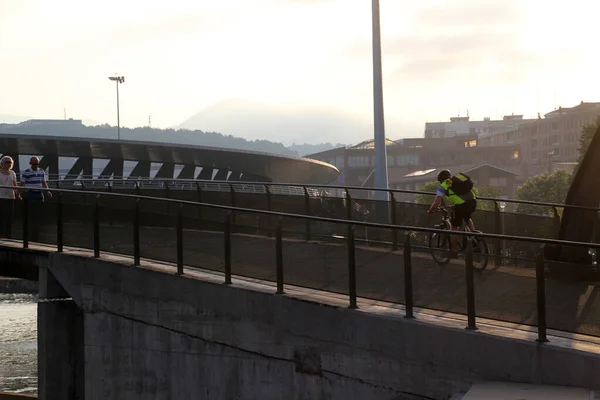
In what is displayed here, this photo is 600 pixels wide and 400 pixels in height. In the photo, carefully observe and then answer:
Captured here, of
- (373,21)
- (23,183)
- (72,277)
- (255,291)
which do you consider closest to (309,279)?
(255,291)

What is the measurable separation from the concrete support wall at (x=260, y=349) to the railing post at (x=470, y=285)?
0.30 metres

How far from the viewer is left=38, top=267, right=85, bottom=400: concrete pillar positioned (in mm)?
13844

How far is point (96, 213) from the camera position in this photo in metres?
14.6

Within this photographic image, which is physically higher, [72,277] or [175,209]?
[175,209]

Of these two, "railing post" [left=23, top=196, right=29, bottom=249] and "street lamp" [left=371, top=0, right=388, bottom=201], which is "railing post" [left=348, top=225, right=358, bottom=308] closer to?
"railing post" [left=23, top=196, right=29, bottom=249]

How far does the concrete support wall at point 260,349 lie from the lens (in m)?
9.10

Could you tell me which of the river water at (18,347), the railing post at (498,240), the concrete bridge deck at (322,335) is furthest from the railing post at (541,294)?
the river water at (18,347)

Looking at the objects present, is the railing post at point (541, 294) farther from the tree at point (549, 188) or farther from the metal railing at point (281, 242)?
the tree at point (549, 188)

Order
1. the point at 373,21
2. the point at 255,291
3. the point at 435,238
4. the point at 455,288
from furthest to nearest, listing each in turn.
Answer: the point at 373,21
the point at 255,291
the point at 435,238
the point at 455,288

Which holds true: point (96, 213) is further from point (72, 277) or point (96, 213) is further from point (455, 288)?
point (455, 288)

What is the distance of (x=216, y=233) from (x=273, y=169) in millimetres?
71604

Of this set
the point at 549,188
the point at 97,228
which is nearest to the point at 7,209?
the point at 97,228

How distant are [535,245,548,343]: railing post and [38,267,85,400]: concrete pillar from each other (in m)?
7.43

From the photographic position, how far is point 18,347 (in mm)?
30125
